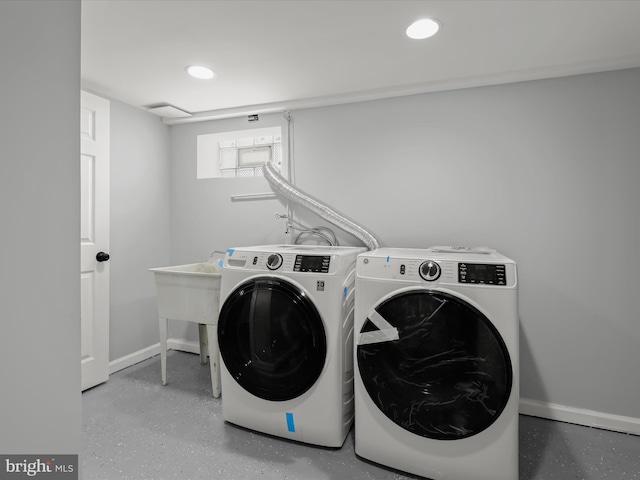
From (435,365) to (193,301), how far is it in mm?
1629

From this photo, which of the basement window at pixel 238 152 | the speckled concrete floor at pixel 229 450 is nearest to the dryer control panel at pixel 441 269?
the speckled concrete floor at pixel 229 450

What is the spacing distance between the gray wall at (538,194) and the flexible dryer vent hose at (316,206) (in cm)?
19

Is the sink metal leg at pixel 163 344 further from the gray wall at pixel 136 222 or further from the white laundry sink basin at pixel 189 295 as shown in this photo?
the gray wall at pixel 136 222

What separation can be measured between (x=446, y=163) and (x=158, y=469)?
2.38 meters

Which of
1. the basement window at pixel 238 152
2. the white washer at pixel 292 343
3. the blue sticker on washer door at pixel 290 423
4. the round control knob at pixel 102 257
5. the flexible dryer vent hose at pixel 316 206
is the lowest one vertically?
the blue sticker on washer door at pixel 290 423

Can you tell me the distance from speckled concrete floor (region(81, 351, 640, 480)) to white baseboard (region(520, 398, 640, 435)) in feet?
0.15

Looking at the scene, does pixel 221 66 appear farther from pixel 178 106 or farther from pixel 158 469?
pixel 158 469

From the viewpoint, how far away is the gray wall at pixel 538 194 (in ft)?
6.36

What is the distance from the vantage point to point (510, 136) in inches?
84.0

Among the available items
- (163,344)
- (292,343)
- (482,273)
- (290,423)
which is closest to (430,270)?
(482,273)

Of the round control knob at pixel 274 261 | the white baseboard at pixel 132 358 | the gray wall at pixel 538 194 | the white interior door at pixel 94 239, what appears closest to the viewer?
the round control knob at pixel 274 261

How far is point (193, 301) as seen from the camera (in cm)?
231

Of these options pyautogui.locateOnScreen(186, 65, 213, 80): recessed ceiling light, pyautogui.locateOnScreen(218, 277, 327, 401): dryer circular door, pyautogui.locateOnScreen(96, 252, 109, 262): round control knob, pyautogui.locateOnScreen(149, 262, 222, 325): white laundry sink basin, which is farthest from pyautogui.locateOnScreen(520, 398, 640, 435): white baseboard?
pyautogui.locateOnScreen(96, 252, 109, 262): round control knob

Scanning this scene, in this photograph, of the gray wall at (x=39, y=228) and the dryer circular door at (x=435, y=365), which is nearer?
the gray wall at (x=39, y=228)
